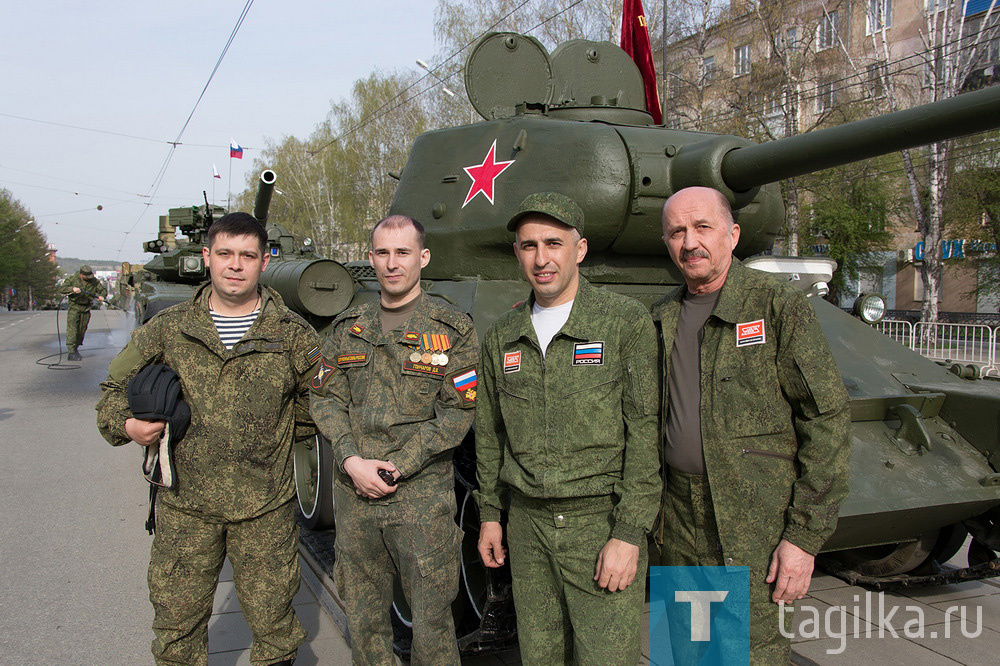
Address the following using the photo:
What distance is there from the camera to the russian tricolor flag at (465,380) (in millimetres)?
2867

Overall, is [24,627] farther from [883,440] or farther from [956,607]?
[956,607]

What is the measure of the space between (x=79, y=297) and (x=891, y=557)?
15.8m

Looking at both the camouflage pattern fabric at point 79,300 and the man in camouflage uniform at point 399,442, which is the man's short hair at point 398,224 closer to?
the man in camouflage uniform at point 399,442

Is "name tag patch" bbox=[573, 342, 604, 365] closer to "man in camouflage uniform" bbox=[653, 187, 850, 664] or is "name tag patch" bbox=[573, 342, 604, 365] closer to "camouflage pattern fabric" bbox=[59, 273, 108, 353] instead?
"man in camouflage uniform" bbox=[653, 187, 850, 664]

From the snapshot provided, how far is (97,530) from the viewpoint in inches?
228

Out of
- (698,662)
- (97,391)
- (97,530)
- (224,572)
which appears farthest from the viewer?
(97,391)

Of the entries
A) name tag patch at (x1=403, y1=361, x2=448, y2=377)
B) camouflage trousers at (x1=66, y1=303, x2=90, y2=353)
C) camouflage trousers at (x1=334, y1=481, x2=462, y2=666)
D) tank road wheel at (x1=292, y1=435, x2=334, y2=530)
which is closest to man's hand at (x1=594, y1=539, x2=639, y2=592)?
camouflage trousers at (x1=334, y1=481, x2=462, y2=666)

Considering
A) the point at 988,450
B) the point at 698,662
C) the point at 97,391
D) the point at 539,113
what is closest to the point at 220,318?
Answer: the point at 698,662

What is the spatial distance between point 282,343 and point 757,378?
1.75 metres

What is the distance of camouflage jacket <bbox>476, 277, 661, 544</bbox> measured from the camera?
2.45 meters

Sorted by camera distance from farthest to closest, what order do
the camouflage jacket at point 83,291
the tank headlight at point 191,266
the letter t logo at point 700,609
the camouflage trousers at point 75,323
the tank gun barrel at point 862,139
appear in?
the camouflage trousers at point 75,323, the camouflage jacket at point 83,291, the tank headlight at point 191,266, the tank gun barrel at point 862,139, the letter t logo at point 700,609

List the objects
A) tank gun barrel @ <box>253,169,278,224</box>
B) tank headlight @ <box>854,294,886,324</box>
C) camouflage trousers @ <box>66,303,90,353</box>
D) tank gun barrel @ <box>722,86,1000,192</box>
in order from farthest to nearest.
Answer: camouflage trousers @ <box>66,303,90,353</box> → tank gun barrel @ <box>253,169,278,224</box> → tank headlight @ <box>854,294,886,324</box> → tank gun barrel @ <box>722,86,1000,192</box>

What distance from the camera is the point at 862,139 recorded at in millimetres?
3627

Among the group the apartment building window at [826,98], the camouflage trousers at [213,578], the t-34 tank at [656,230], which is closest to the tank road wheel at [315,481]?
the t-34 tank at [656,230]
